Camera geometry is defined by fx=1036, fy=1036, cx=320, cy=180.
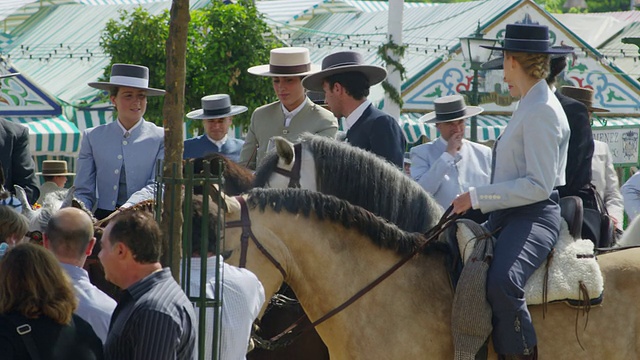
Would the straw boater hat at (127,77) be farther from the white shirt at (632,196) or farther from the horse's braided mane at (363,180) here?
the white shirt at (632,196)

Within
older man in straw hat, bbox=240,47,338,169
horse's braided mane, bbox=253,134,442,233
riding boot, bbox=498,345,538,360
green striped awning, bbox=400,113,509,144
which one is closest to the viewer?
riding boot, bbox=498,345,538,360

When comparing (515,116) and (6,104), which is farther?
(6,104)

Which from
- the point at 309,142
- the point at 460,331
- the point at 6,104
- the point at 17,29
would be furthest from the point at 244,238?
the point at 17,29

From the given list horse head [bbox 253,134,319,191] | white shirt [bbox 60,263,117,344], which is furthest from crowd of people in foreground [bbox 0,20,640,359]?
horse head [bbox 253,134,319,191]

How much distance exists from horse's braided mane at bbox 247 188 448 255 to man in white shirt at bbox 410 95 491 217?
111 inches

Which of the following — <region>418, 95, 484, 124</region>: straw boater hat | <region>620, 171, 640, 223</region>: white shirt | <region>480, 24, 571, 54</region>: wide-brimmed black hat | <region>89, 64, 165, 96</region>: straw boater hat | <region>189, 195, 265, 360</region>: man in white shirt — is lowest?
<region>620, 171, 640, 223</region>: white shirt

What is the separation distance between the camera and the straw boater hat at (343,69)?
21.8 ft

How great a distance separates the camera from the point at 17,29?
25.8m

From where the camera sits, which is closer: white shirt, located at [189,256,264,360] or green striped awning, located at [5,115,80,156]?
white shirt, located at [189,256,264,360]

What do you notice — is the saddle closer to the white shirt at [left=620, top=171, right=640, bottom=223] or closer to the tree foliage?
the white shirt at [left=620, top=171, right=640, bottom=223]

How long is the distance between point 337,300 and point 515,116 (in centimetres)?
132

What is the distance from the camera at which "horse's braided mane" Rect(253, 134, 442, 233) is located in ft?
18.4

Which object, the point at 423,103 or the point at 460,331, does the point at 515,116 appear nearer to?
the point at 460,331

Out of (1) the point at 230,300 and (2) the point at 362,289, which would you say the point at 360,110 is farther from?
(1) the point at 230,300
